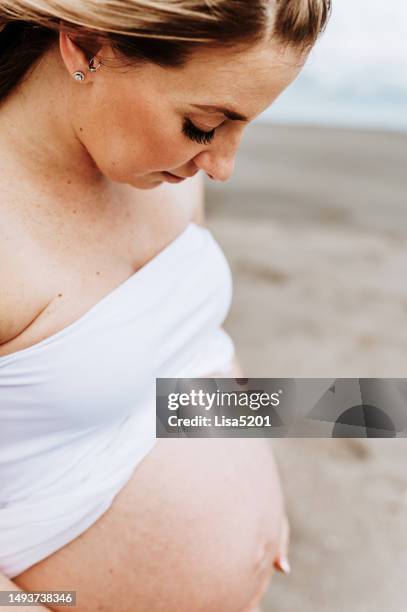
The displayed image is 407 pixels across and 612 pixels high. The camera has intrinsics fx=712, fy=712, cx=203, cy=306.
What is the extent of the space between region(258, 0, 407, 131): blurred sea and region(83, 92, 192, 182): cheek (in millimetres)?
8033

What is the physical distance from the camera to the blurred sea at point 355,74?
9242mm

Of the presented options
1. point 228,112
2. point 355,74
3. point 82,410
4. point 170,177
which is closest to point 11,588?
point 82,410

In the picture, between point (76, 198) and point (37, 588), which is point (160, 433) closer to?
point (37, 588)

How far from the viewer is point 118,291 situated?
1282 mm

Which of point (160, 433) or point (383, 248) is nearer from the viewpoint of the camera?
point (160, 433)

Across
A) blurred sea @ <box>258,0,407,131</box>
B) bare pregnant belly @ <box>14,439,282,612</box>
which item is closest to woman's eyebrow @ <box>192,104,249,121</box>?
bare pregnant belly @ <box>14,439,282,612</box>

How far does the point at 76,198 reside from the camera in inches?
51.1

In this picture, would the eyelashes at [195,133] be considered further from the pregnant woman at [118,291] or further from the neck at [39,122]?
the neck at [39,122]

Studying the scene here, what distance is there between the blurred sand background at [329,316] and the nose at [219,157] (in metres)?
1.51

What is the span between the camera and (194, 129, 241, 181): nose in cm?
117

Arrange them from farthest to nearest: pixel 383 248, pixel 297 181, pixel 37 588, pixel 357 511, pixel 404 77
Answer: pixel 404 77 < pixel 297 181 < pixel 383 248 < pixel 357 511 < pixel 37 588

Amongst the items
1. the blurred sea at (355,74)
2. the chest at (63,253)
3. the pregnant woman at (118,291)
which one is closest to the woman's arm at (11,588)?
the pregnant woman at (118,291)

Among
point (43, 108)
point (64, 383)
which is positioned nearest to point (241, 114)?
point (43, 108)

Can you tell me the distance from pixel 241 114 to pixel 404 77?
32.0ft
